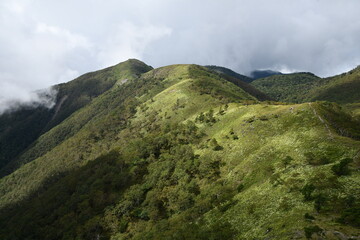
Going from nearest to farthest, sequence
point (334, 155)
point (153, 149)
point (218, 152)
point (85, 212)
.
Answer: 1. point (334, 155)
2. point (218, 152)
3. point (85, 212)
4. point (153, 149)

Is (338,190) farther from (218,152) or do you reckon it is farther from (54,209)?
(54,209)

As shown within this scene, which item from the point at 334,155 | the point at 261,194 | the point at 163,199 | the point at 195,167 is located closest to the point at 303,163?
the point at 334,155

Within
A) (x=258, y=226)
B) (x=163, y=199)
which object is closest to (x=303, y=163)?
(x=258, y=226)

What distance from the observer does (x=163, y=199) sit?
97.3 metres

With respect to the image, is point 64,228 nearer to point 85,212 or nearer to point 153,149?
point 85,212

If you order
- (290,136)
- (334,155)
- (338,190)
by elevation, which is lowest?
(338,190)

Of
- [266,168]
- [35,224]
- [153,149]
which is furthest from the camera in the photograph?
[35,224]

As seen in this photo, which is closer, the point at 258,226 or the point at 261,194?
the point at 258,226

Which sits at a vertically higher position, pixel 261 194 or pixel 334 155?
pixel 334 155

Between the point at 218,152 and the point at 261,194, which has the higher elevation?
the point at 218,152

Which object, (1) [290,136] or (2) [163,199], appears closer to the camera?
(1) [290,136]

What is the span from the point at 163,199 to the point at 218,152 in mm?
32109

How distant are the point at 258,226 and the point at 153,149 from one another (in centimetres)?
9806

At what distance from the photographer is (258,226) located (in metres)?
43.8
